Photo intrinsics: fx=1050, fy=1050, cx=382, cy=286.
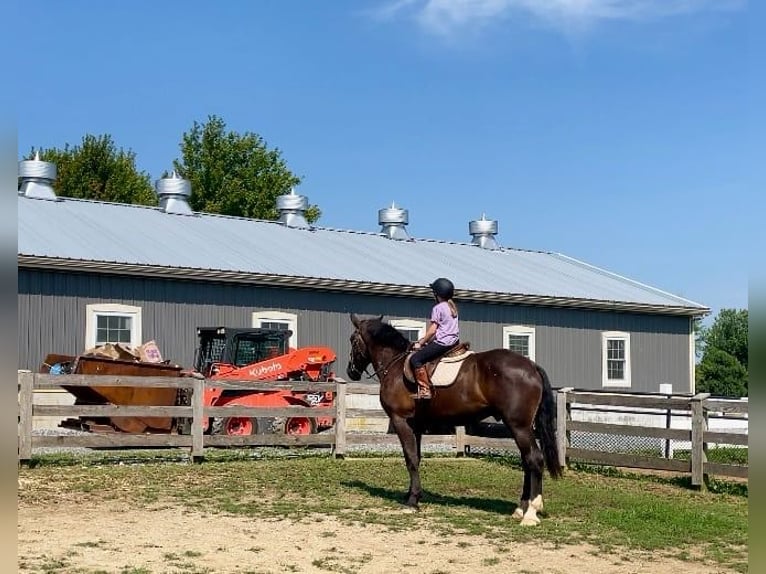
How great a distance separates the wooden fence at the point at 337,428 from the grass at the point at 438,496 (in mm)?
282

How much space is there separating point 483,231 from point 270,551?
26.9m

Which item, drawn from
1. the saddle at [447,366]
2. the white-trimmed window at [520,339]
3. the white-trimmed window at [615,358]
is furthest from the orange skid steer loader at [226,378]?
the white-trimmed window at [615,358]

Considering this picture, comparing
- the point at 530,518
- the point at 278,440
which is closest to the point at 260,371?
the point at 278,440

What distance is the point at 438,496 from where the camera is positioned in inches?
479

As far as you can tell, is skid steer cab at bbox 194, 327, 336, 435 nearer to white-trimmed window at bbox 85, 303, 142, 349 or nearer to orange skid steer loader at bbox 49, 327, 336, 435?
orange skid steer loader at bbox 49, 327, 336, 435

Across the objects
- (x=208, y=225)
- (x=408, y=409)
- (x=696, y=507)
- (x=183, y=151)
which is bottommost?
(x=696, y=507)

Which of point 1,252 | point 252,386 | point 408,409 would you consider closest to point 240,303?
point 252,386

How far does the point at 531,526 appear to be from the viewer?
9820 mm

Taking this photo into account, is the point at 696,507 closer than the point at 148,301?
Yes

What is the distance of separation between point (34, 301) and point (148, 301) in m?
2.39

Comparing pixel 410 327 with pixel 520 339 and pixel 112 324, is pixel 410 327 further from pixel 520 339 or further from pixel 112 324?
pixel 112 324

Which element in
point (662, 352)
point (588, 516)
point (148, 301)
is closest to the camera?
point (588, 516)

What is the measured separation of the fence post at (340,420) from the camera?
16.3 metres

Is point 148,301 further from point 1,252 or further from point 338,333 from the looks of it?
point 1,252
